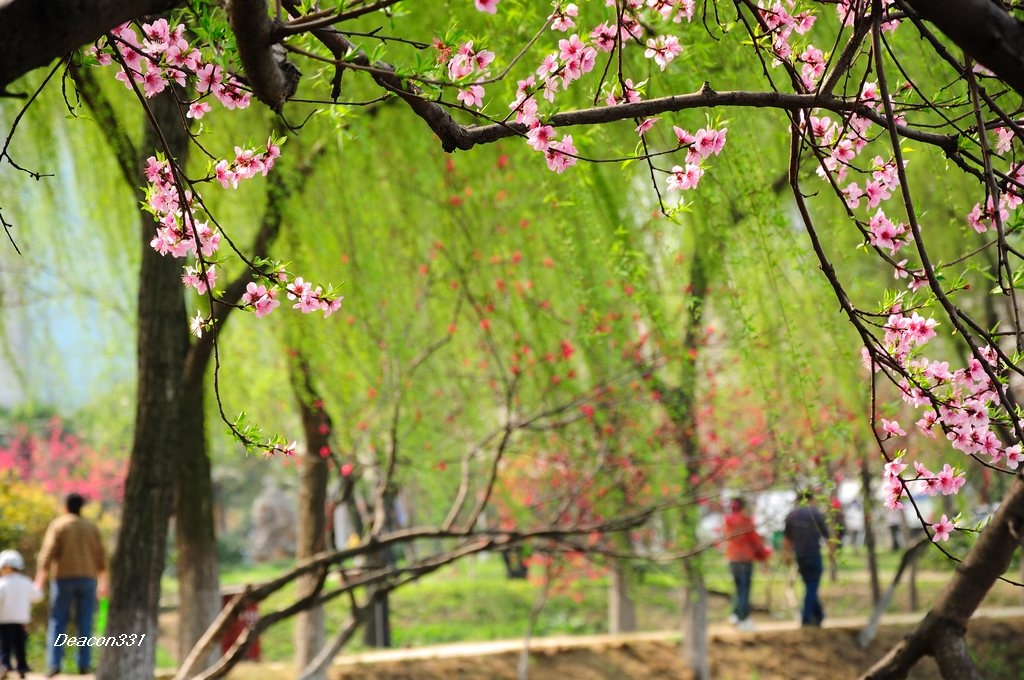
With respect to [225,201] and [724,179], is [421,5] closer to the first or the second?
[724,179]

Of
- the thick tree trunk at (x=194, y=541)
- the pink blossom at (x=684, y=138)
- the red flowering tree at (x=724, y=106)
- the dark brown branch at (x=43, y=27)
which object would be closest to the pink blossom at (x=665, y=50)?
the red flowering tree at (x=724, y=106)

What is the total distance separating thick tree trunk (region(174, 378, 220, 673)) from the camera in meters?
5.91

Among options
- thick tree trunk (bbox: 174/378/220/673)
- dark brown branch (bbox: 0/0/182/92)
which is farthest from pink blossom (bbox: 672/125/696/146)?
thick tree trunk (bbox: 174/378/220/673)

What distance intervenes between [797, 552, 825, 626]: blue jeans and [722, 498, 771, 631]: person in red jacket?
0.29 metres

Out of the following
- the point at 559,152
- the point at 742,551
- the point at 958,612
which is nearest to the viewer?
the point at 559,152

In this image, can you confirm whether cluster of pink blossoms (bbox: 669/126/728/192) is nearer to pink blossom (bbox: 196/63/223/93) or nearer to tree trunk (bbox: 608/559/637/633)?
pink blossom (bbox: 196/63/223/93)

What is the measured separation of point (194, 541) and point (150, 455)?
56.8 inches

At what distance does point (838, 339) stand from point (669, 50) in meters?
1.95

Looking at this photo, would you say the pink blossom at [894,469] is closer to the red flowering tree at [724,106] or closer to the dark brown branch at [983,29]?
the red flowering tree at [724,106]

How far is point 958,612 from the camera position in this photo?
3287mm

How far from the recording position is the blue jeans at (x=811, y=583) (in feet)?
26.2

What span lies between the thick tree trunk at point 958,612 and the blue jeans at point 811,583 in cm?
473

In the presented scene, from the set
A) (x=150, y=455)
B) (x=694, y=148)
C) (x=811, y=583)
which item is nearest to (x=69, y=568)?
(x=150, y=455)

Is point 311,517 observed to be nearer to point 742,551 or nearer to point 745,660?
point 742,551
